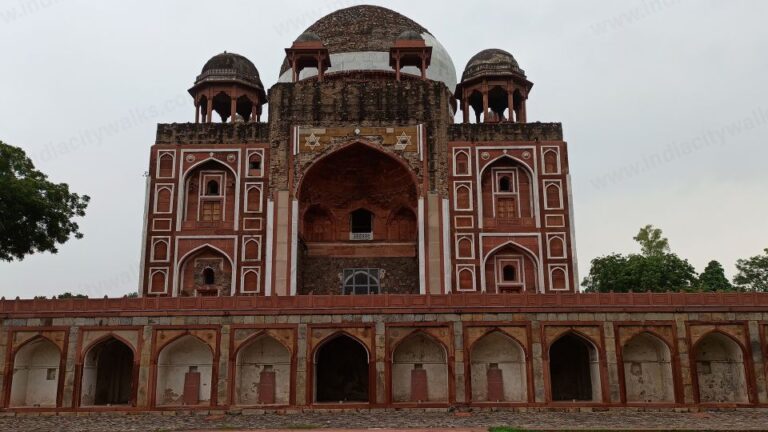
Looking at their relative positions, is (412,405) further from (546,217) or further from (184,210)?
(184,210)

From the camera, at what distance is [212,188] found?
30.4 m

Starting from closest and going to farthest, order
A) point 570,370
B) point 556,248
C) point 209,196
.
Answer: point 570,370
point 556,248
point 209,196

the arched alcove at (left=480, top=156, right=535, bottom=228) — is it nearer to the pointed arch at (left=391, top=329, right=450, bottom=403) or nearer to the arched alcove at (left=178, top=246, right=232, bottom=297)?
the pointed arch at (left=391, top=329, right=450, bottom=403)

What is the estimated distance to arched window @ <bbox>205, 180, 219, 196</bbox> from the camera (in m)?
30.2

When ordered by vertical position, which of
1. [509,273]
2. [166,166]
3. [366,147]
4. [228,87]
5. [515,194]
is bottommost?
[509,273]

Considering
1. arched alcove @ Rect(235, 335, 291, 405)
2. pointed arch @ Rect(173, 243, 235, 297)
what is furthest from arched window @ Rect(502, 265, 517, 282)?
pointed arch @ Rect(173, 243, 235, 297)

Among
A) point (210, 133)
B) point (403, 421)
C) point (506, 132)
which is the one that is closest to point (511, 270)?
point (506, 132)

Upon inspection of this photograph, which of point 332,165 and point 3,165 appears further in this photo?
point 332,165

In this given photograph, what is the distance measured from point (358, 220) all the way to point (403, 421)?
1387cm

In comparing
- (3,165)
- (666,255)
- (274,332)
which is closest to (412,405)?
(274,332)

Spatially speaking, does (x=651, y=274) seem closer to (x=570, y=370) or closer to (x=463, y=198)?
(x=463, y=198)

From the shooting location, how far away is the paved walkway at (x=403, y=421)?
57.1 ft

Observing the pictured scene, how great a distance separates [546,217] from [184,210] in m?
14.1

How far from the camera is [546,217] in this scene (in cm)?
2925
